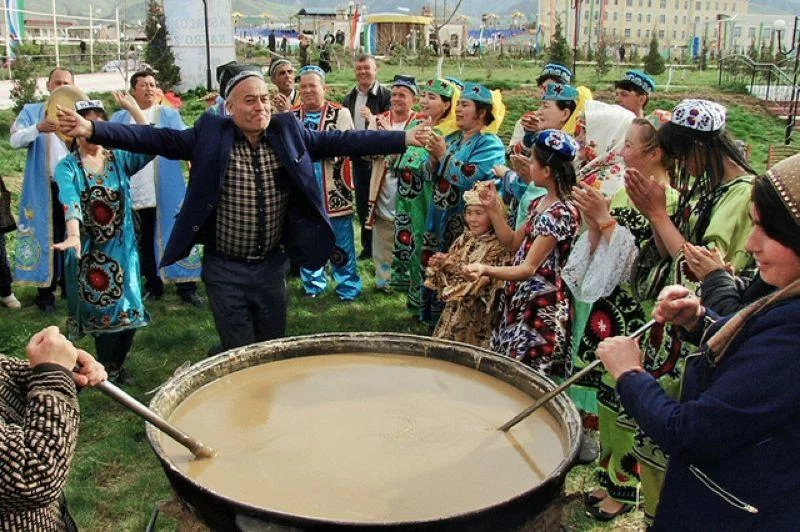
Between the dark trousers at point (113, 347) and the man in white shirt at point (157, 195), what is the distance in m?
1.32

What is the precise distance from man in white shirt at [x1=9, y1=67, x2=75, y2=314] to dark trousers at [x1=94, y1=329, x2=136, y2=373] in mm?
1588

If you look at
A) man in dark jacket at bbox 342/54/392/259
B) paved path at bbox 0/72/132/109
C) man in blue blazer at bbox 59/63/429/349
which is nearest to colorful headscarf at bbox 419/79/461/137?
man in dark jacket at bbox 342/54/392/259

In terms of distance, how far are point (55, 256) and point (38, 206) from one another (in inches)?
16.9

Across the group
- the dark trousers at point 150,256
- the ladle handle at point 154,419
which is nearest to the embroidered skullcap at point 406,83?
the dark trousers at point 150,256

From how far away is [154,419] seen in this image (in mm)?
2035

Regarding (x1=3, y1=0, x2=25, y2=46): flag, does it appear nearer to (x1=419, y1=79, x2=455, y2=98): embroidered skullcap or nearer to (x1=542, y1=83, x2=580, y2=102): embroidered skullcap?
(x1=419, y1=79, x2=455, y2=98): embroidered skullcap

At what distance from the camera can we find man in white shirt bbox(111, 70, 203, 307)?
5922 mm

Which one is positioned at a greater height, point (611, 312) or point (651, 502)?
point (611, 312)

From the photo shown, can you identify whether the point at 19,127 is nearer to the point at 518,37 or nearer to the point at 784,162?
the point at 784,162

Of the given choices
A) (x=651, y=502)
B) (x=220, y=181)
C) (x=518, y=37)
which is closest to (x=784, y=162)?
(x=651, y=502)

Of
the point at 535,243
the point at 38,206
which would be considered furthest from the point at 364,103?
the point at 535,243

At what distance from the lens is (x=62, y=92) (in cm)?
453

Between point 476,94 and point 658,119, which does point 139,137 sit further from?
point 658,119

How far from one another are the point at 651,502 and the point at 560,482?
1.23 meters
